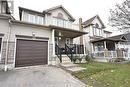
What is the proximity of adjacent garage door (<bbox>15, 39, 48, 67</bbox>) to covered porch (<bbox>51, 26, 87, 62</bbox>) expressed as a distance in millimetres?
1168

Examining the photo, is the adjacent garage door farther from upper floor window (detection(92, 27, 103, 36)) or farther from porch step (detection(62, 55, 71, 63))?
upper floor window (detection(92, 27, 103, 36))

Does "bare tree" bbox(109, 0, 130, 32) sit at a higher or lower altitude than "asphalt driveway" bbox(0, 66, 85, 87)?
higher

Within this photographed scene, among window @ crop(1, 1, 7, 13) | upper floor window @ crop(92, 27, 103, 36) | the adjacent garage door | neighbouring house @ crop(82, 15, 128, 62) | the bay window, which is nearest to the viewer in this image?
the adjacent garage door

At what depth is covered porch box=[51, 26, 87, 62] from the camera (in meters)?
13.2

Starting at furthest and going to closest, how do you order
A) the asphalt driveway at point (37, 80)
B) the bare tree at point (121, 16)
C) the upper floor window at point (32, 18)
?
the upper floor window at point (32, 18) < the bare tree at point (121, 16) < the asphalt driveway at point (37, 80)

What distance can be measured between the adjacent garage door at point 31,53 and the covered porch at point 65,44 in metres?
1.17

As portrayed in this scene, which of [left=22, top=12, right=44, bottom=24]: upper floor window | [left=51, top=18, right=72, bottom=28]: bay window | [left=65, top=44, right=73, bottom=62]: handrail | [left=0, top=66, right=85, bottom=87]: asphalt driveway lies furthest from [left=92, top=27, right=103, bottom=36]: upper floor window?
[left=0, top=66, right=85, bottom=87]: asphalt driveway

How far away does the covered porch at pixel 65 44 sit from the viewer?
13156mm

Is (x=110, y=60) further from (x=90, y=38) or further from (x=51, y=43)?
(x=51, y=43)

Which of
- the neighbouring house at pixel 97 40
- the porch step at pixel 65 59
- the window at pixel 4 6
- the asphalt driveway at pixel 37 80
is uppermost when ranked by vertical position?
the window at pixel 4 6

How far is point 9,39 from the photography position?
10805 mm

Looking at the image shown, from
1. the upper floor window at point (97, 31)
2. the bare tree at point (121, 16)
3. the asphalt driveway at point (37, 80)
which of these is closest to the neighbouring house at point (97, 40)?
the upper floor window at point (97, 31)

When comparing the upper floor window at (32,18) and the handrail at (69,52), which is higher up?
the upper floor window at (32,18)

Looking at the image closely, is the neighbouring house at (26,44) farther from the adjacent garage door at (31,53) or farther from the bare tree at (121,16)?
the bare tree at (121,16)
